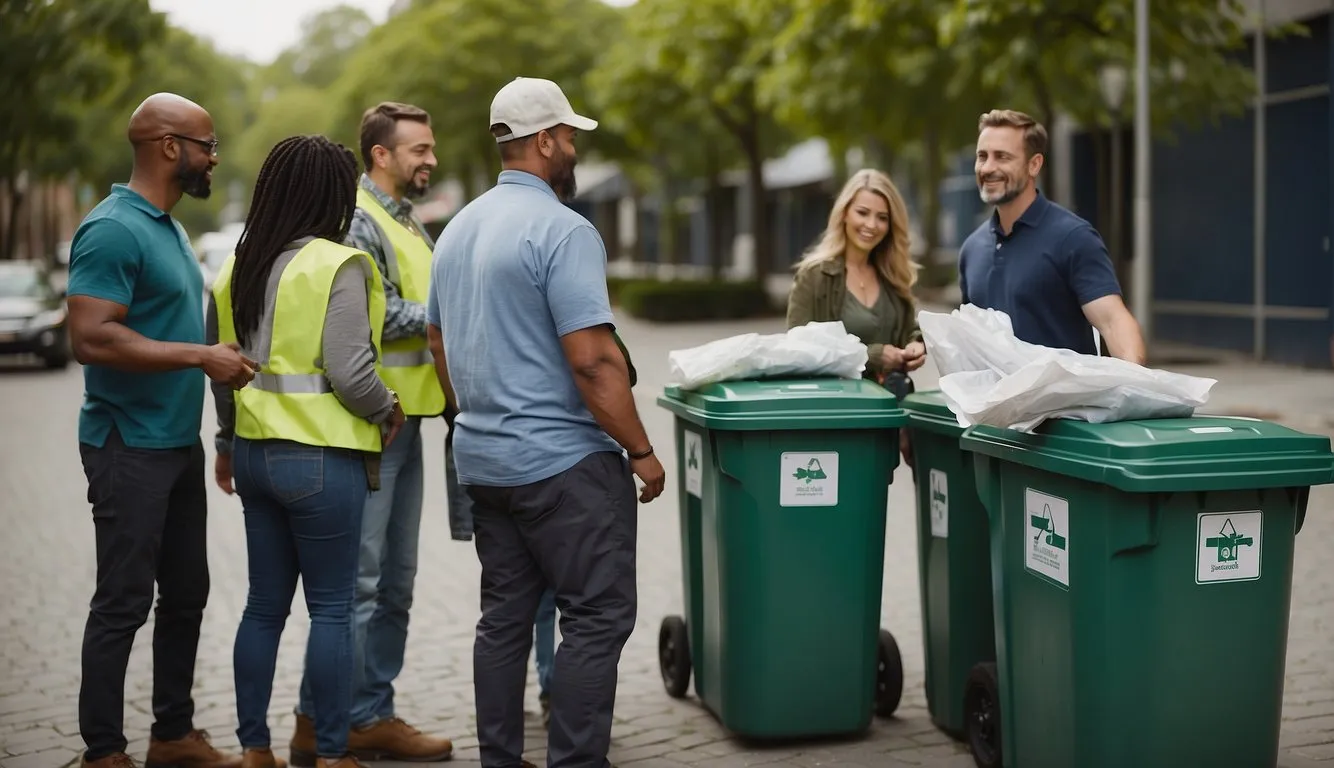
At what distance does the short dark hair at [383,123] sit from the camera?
15.9 feet

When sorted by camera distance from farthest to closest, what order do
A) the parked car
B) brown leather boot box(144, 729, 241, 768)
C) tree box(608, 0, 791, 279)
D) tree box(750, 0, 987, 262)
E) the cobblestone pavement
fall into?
tree box(608, 0, 791, 279), the parked car, tree box(750, 0, 987, 262), the cobblestone pavement, brown leather boot box(144, 729, 241, 768)

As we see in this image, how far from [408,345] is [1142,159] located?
12117mm

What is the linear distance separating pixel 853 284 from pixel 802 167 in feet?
135

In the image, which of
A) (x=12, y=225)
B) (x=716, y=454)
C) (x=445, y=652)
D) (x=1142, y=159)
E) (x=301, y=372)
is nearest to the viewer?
(x=301, y=372)

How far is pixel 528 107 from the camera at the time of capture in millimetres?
3930

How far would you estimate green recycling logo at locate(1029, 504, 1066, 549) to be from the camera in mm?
3878

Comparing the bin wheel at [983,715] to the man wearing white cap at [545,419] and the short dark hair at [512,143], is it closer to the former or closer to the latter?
the man wearing white cap at [545,419]

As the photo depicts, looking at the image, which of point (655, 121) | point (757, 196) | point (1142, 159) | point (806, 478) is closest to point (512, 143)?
point (806, 478)

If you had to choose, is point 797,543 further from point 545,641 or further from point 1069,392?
point 1069,392

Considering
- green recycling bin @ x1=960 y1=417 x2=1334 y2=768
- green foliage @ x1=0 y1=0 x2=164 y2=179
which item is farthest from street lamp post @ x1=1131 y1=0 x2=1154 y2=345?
green recycling bin @ x1=960 y1=417 x2=1334 y2=768

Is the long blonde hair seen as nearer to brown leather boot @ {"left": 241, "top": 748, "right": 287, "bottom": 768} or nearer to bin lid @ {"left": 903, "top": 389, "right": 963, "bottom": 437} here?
bin lid @ {"left": 903, "top": 389, "right": 963, "bottom": 437}

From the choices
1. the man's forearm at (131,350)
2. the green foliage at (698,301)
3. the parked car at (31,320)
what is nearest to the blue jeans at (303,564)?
the man's forearm at (131,350)

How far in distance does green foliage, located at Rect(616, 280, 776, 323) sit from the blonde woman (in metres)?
21.0

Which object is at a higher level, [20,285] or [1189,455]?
[20,285]
